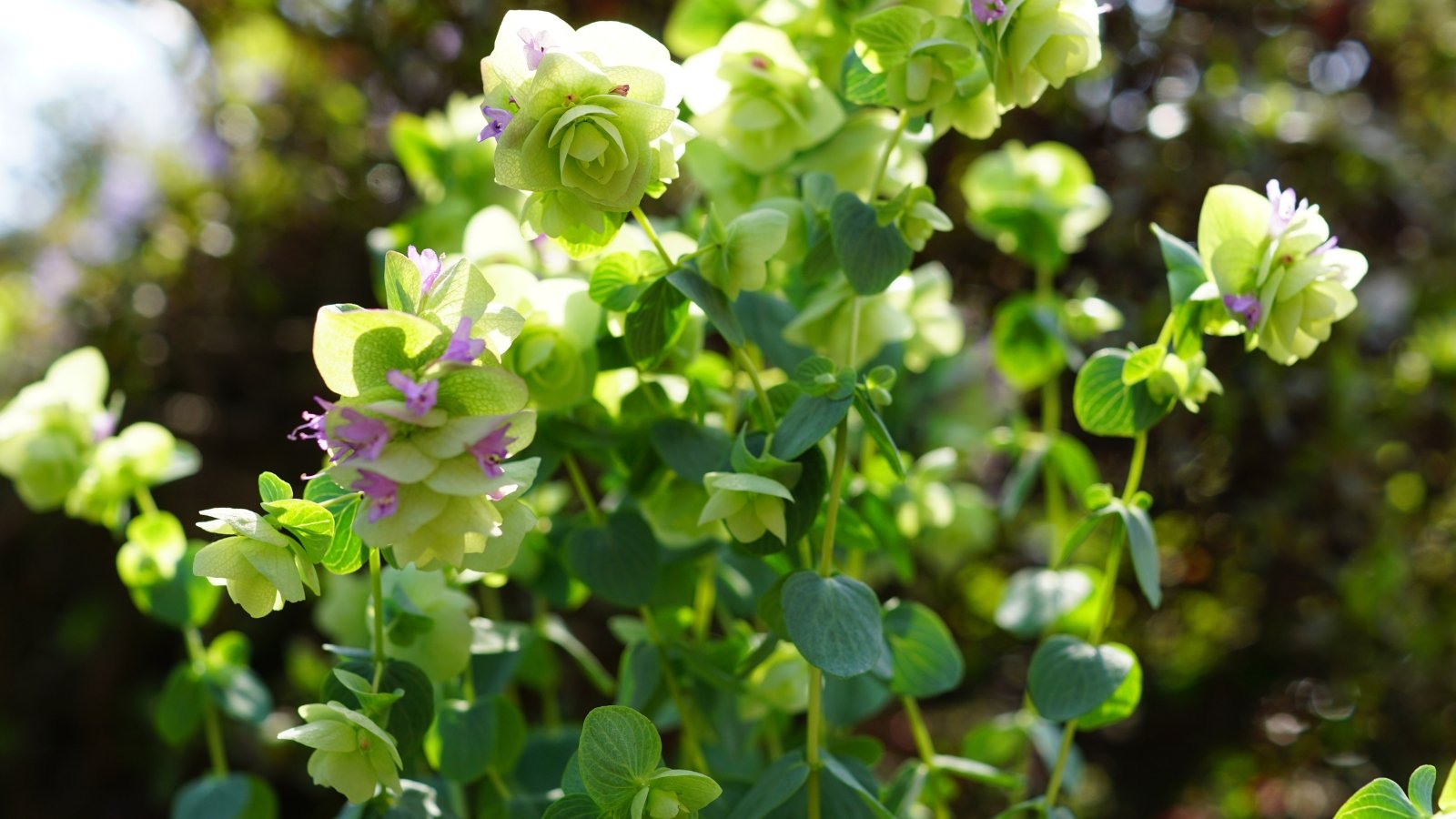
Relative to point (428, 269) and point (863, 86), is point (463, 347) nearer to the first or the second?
point (428, 269)

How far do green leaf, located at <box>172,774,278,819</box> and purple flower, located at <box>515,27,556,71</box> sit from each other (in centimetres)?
51

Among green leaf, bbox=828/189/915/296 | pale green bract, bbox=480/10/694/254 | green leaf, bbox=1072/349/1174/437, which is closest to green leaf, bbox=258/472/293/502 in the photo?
pale green bract, bbox=480/10/694/254

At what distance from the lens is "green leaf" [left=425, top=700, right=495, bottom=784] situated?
21.7 inches

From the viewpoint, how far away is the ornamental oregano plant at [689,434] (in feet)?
1.30

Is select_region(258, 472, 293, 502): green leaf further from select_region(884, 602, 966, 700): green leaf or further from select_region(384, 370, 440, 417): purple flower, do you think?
select_region(884, 602, 966, 700): green leaf

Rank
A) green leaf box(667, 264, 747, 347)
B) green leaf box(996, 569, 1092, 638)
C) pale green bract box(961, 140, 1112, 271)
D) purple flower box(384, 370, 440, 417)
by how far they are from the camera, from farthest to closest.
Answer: pale green bract box(961, 140, 1112, 271) < green leaf box(996, 569, 1092, 638) < green leaf box(667, 264, 747, 347) < purple flower box(384, 370, 440, 417)

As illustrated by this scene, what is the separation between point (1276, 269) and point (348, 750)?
0.42 metres

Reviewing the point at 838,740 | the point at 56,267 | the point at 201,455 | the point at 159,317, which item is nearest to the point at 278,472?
the point at 201,455

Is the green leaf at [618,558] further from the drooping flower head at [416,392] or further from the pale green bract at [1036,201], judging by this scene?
the pale green bract at [1036,201]

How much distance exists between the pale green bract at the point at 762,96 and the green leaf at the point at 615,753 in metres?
0.29

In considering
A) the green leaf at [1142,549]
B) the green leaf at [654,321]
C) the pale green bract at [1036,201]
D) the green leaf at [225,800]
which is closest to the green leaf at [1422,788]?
the green leaf at [1142,549]

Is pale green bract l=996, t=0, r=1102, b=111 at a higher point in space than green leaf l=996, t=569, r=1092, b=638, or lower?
higher

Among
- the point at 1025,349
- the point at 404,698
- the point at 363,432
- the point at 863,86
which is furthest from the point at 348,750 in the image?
the point at 1025,349

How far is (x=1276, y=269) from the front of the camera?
1.53 ft
